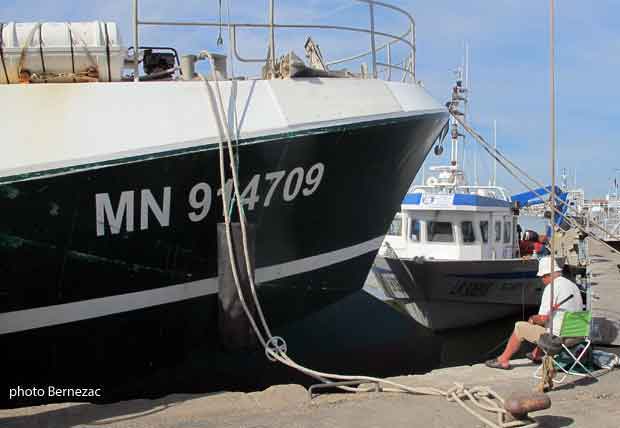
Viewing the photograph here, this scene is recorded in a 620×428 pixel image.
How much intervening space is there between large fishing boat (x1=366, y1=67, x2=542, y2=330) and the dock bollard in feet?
27.0

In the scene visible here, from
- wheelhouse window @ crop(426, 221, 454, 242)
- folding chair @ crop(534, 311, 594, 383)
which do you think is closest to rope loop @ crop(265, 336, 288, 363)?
folding chair @ crop(534, 311, 594, 383)

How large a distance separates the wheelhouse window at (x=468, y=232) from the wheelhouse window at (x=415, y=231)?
34.9 inches

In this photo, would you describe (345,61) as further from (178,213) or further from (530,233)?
(530,233)

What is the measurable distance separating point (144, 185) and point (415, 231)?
9.35m

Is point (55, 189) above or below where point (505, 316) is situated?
above

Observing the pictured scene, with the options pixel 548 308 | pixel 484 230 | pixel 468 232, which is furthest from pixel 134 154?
pixel 484 230

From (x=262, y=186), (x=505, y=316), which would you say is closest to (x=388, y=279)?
(x=505, y=316)

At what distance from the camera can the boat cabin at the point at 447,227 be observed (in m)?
13.0

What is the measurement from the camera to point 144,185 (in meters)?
4.75

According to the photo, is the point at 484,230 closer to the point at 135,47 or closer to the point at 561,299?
the point at 561,299

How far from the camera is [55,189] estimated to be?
4.51 meters

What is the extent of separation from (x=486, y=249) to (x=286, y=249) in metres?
8.59

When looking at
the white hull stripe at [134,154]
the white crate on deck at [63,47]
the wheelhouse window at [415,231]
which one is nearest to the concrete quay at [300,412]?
the white hull stripe at [134,154]

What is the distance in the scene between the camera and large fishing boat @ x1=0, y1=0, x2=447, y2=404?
4598 mm
